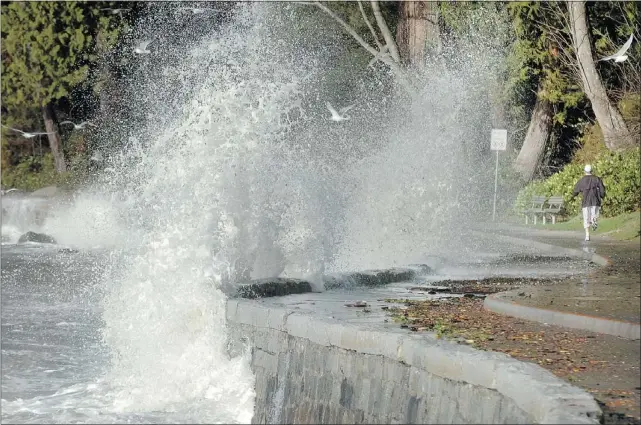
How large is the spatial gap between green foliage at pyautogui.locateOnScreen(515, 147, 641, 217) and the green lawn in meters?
0.61

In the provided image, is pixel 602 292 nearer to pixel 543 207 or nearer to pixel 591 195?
pixel 591 195

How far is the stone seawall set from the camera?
7113 millimetres

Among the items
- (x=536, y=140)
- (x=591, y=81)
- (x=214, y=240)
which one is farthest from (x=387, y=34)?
(x=214, y=240)

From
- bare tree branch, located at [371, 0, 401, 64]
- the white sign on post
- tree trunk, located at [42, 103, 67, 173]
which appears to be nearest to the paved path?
the white sign on post

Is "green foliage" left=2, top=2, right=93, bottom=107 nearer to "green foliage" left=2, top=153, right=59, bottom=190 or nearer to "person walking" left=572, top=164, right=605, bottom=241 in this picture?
"green foliage" left=2, top=153, right=59, bottom=190

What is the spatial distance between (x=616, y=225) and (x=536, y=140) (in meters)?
10.9

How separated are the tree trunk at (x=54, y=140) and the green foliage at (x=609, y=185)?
1073 inches

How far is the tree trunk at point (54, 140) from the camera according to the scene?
182 ft

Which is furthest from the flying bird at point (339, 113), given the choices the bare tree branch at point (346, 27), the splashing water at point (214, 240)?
the splashing water at point (214, 240)

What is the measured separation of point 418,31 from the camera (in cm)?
3938

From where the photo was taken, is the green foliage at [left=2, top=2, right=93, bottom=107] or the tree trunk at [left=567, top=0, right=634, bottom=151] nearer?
the tree trunk at [left=567, top=0, right=634, bottom=151]

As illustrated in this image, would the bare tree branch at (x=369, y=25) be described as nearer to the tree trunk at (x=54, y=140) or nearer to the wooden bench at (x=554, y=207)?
the wooden bench at (x=554, y=207)

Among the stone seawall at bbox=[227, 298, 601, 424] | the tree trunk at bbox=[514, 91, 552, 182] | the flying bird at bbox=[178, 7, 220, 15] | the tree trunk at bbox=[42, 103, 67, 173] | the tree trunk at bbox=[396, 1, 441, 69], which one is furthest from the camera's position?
the tree trunk at bbox=[42, 103, 67, 173]

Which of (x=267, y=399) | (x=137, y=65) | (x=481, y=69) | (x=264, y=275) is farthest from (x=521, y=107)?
(x=267, y=399)
